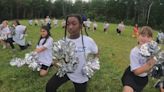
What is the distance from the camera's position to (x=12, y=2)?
87938 mm

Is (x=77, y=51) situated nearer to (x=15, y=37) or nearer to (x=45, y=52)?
(x=45, y=52)

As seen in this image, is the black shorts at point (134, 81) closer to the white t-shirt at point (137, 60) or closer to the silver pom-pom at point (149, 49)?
the white t-shirt at point (137, 60)

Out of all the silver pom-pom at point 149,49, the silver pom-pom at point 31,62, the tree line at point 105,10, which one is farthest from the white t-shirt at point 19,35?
the tree line at point 105,10

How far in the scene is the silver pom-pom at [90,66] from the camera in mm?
6320

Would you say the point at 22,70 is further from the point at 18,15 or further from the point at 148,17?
the point at 18,15

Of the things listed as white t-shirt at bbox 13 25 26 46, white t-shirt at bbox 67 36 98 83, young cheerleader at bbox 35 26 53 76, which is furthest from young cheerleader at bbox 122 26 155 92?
white t-shirt at bbox 13 25 26 46

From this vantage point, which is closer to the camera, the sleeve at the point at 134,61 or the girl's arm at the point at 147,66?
the girl's arm at the point at 147,66

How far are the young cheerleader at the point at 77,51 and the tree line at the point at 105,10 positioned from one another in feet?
246

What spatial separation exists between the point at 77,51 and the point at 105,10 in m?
89.6

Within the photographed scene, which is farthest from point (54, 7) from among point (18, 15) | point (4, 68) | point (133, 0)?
point (4, 68)

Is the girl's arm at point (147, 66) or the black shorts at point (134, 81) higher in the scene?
the girl's arm at point (147, 66)

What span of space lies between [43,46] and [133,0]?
284 ft

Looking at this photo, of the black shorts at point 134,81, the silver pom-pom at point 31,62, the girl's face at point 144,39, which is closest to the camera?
the black shorts at point 134,81

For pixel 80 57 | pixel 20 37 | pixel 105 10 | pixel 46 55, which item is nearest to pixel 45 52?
pixel 46 55
